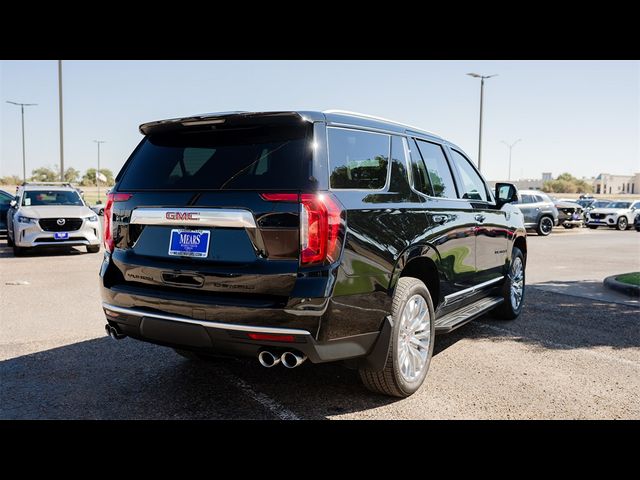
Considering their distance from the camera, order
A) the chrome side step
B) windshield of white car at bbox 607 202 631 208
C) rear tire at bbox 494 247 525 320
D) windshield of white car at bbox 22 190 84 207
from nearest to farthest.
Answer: the chrome side step, rear tire at bbox 494 247 525 320, windshield of white car at bbox 22 190 84 207, windshield of white car at bbox 607 202 631 208

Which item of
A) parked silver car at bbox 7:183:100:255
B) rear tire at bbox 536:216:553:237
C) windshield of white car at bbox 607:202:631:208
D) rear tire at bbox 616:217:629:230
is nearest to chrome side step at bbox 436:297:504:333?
parked silver car at bbox 7:183:100:255

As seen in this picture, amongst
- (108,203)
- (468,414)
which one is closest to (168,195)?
(108,203)

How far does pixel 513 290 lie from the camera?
6559 mm

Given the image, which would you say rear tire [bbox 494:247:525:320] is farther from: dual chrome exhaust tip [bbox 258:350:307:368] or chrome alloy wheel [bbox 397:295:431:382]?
dual chrome exhaust tip [bbox 258:350:307:368]

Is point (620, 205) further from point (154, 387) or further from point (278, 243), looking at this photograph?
point (278, 243)

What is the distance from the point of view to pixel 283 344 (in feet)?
10.3

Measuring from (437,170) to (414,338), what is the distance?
60.9 inches

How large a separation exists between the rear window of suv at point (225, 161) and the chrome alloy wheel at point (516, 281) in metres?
4.05

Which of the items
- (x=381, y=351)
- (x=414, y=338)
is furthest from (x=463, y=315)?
(x=381, y=351)

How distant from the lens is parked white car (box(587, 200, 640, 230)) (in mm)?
28375

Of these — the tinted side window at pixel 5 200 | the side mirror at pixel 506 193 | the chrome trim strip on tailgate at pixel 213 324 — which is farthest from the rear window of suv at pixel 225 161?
the tinted side window at pixel 5 200

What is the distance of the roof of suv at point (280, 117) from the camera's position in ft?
11.0
